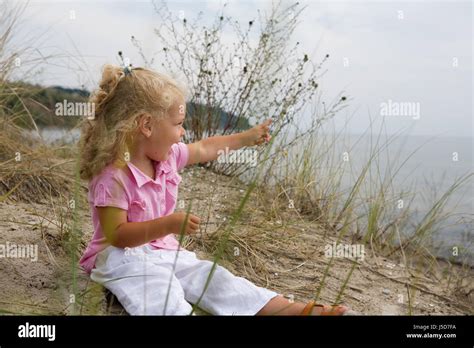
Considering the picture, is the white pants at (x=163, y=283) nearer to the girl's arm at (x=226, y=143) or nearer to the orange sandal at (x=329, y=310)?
the orange sandal at (x=329, y=310)

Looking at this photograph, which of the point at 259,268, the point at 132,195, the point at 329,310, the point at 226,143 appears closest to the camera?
the point at 329,310

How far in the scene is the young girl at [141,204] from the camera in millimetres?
1923

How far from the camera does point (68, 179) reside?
10.3 feet

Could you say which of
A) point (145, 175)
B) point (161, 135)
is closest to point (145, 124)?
point (161, 135)

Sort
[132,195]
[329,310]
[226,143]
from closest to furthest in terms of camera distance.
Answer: [329,310], [132,195], [226,143]

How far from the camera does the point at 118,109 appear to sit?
2.09 metres

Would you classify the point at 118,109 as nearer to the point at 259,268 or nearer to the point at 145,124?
the point at 145,124

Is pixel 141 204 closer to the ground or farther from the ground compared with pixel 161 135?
closer to the ground

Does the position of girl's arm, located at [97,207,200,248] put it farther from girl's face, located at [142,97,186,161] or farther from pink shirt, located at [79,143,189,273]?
girl's face, located at [142,97,186,161]

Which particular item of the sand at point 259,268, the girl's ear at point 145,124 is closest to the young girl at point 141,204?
the girl's ear at point 145,124

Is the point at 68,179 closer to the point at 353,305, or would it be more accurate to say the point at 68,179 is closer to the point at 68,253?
the point at 68,253

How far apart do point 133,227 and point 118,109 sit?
0.43m

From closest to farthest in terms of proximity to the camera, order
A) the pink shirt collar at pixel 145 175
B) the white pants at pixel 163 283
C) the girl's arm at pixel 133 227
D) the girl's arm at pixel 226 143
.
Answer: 1. the girl's arm at pixel 133 227
2. the white pants at pixel 163 283
3. the pink shirt collar at pixel 145 175
4. the girl's arm at pixel 226 143
